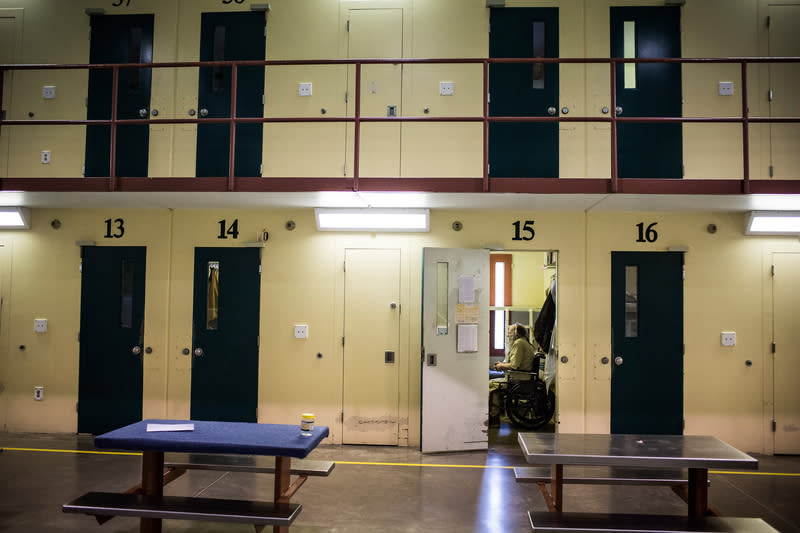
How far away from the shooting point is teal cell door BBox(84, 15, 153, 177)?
24.5 ft

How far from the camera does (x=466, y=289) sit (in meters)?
6.93

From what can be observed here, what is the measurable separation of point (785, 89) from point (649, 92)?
5.45 ft

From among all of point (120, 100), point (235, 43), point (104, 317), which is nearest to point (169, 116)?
point (120, 100)

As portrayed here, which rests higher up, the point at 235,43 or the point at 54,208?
the point at 235,43

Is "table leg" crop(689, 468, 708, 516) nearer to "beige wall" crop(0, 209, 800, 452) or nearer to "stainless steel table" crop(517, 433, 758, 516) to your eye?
"stainless steel table" crop(517, 433, 758, 516)

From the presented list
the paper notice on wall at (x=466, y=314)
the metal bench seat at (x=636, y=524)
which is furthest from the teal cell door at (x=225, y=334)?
the metal bench seat at (x=636, y=524)

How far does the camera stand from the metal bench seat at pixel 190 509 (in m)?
3.87

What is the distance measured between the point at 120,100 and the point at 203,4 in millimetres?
1750

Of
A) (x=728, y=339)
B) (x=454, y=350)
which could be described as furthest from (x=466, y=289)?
(x=728, y=339)

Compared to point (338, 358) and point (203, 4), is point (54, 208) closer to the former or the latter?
point (203, 4)

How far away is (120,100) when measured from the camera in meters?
7.57

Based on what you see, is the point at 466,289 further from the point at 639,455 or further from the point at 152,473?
the point at 152,473

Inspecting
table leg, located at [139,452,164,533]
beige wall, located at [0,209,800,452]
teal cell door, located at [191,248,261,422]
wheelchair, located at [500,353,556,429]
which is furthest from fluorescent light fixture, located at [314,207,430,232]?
table leg, located at [139,452,164,533]

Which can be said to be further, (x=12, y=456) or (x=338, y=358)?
(x=338, y=358)
